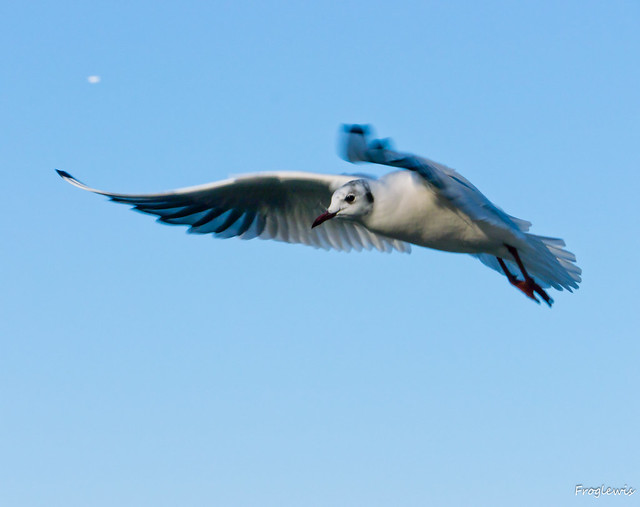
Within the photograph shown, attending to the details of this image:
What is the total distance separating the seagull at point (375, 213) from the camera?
679 centimetres

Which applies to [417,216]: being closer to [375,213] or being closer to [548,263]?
[375,213]

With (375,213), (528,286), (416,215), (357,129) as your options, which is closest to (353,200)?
(375,213)

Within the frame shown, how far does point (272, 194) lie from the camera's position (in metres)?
8.70

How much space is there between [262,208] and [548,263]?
2776 millimetres

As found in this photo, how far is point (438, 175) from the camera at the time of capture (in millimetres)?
6574

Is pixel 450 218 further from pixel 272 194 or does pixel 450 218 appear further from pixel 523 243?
pixel 272 194

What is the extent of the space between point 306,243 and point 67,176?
8.10 ft

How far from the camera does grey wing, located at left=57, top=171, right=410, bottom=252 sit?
8.25 m

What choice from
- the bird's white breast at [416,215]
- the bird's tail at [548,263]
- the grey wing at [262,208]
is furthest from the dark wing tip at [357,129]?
the bird's tail at [548,263]

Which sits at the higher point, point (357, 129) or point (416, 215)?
point (357, 129)

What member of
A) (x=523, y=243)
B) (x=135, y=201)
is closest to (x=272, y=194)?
(x=135, y=201)

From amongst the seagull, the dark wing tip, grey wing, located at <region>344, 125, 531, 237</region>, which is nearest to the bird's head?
the seagull

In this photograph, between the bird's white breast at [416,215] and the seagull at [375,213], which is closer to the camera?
the seagull at [375,213]

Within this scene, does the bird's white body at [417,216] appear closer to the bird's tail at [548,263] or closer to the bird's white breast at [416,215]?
the bird's white breast at [416,215]
